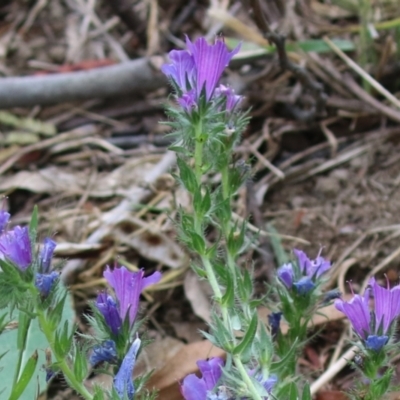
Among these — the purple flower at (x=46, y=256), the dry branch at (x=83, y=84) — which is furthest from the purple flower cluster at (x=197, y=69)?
the dry branch at (x=83, y=84)

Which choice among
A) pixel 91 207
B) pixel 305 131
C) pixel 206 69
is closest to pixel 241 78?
pixel 305 131

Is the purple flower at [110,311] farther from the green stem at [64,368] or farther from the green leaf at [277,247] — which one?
the green leaf at [277,247]

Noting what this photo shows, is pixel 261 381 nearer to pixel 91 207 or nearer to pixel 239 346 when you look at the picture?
pixel 239 346

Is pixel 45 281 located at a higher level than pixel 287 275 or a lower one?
higher

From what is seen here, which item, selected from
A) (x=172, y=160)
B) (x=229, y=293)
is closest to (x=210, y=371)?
(x=229, y=293)

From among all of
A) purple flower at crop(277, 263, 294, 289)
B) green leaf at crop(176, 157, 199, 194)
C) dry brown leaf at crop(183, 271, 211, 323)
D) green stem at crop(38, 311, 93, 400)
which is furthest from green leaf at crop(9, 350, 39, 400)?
dry brown leaf at crop(183, 271, 211, 323)

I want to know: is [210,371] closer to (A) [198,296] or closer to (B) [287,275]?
(B) [287,275]

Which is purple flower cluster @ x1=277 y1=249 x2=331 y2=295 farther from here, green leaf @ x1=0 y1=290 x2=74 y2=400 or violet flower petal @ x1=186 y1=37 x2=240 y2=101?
green leaf @ x1=0 y1=290 x2=74 y2=400
